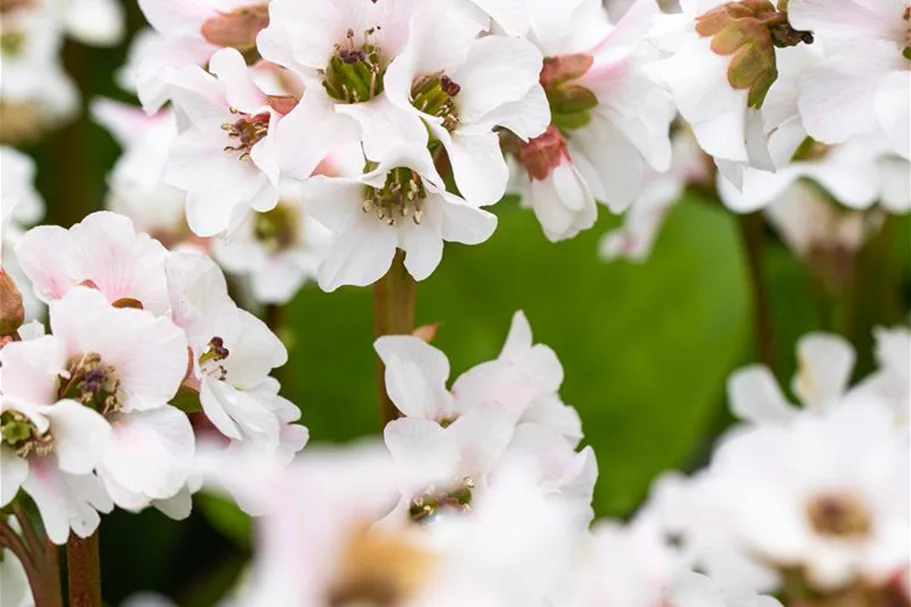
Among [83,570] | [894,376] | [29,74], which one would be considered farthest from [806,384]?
[29,74]

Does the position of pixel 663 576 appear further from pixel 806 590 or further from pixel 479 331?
pixel 479 331

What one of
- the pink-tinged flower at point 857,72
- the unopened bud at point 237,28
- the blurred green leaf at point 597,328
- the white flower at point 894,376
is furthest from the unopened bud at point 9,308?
the blurred green leaf at point 597,328

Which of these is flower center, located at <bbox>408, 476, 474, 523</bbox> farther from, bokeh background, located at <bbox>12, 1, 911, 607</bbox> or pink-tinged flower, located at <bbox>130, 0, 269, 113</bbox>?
bokeh background, located at <bbox>12, 1, 911, 607</bbox>

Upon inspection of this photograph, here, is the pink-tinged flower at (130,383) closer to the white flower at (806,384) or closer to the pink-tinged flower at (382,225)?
the pink-tinged flower at (382,225)

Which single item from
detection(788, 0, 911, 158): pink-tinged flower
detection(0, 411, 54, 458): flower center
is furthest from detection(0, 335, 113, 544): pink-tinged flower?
detection(788, 0, 911, 158): pink-tinged flower

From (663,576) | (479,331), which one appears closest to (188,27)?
(663,576)

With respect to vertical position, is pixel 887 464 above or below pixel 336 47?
below

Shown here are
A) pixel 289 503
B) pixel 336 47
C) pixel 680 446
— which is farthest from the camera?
pixel 680 446
